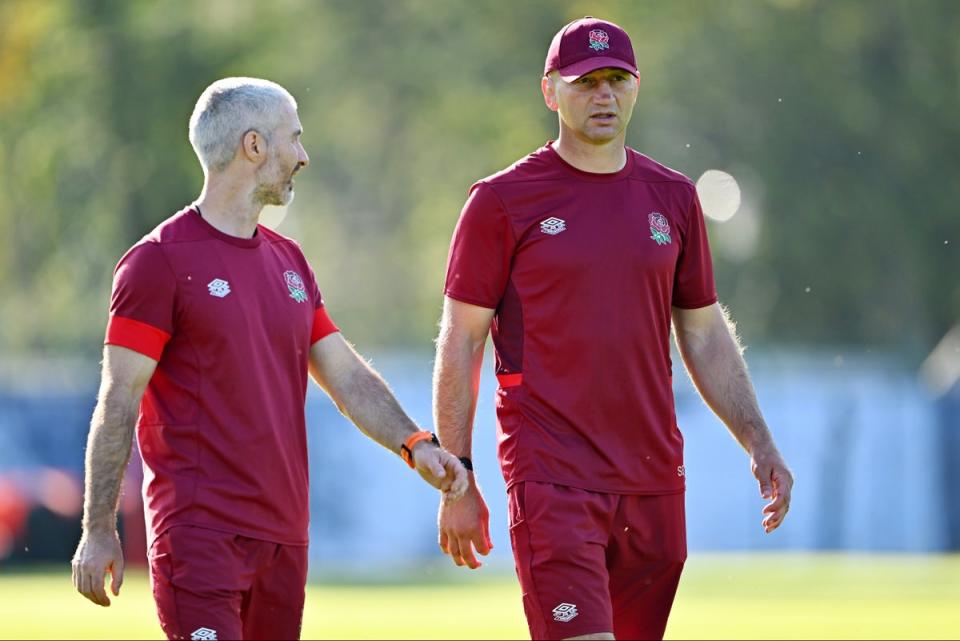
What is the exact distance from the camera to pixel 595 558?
6.85 m

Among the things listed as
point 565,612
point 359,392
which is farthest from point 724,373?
point 359,392

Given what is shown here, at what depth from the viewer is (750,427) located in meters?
7.47

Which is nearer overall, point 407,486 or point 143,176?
point 407,486

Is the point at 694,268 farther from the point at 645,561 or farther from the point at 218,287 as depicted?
the point at 218,287

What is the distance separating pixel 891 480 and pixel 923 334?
1788cm

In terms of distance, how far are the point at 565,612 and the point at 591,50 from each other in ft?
6.62

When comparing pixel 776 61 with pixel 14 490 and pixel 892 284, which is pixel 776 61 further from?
pixel 14 490

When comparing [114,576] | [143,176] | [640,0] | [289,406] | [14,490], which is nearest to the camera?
[114,576]

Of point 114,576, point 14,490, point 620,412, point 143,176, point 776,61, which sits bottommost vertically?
point 14,490

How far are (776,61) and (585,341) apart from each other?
37926 millimetres

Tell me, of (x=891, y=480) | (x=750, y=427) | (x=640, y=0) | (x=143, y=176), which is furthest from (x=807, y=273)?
(x=750, y=427)

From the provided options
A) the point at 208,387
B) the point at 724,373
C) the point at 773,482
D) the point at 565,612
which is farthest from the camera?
the point at 724,373

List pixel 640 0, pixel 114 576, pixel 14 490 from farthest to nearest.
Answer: pixel 640 0
pixel 14 490
pixel 114 576

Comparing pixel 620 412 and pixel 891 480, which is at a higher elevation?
pixel 620 412
